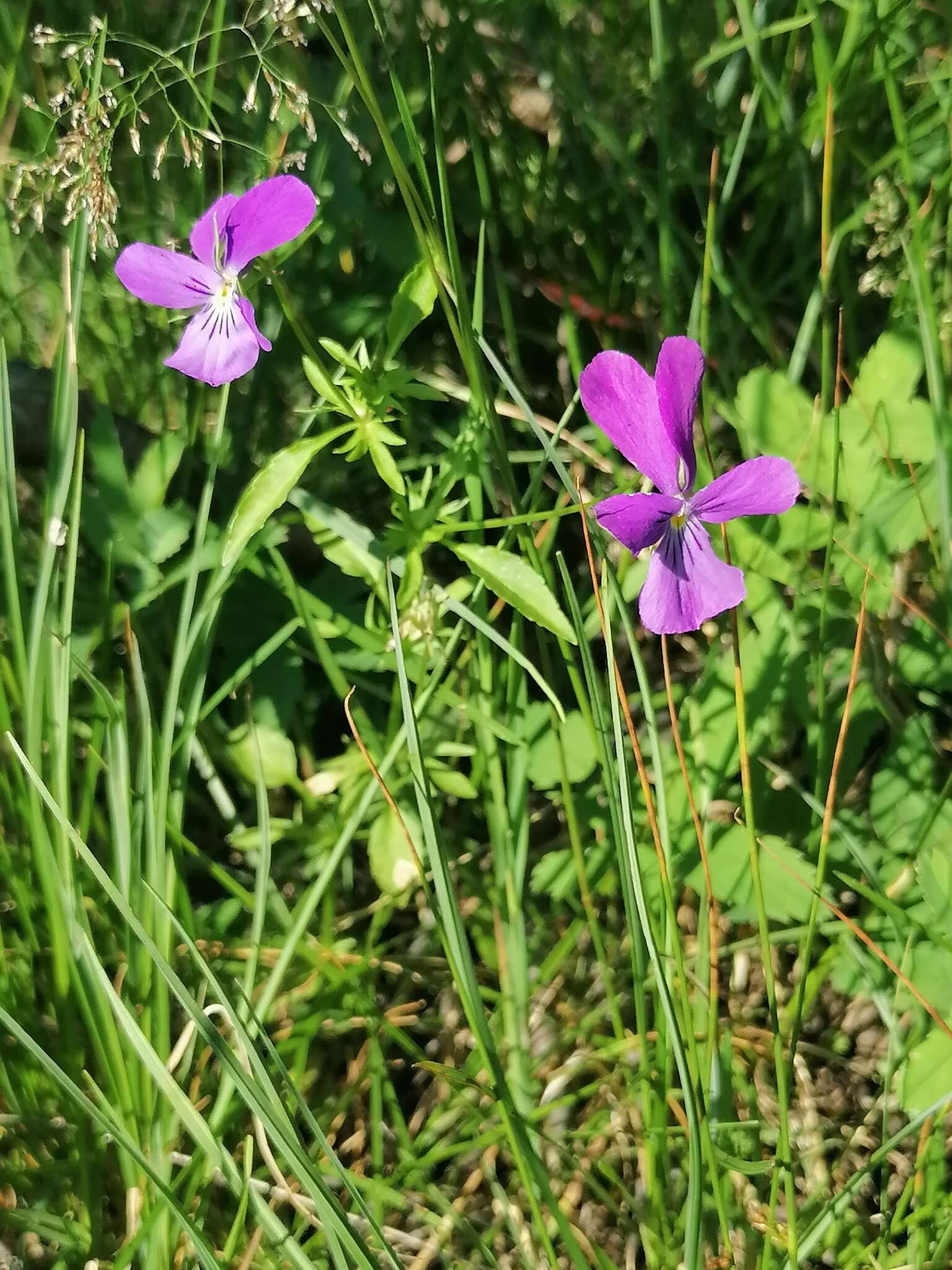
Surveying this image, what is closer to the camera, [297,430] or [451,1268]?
[451,1268]

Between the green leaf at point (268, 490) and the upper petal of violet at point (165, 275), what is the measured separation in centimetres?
22

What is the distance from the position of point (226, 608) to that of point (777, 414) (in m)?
0.83

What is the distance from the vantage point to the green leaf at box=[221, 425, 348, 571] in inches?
40.9

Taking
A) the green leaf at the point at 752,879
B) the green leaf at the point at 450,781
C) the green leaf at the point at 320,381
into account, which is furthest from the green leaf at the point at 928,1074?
the green leaf at the point at 320,381

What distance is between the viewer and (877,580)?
3.94 ft

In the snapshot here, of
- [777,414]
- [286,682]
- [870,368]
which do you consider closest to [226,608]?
[286,682]

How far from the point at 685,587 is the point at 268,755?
70 cm

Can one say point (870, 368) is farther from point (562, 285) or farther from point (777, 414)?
point (562, 285)

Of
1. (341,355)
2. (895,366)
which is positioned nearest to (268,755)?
(341,355)

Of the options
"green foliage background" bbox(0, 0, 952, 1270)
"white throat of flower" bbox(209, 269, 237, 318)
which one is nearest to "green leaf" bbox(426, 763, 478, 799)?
"green foliage background" bbox(0, 0, 952, 1270)

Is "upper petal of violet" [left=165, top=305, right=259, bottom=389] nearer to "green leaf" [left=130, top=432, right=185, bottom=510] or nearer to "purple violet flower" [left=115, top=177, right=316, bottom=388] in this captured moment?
"purple violet flower" [left=115, top=177, right=316, bottom=388]

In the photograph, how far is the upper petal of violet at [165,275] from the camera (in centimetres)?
107

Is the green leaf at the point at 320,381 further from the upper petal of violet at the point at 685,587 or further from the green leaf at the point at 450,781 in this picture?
the green leaf at the point at 450,781

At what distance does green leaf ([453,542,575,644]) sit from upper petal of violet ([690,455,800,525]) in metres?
0.21
